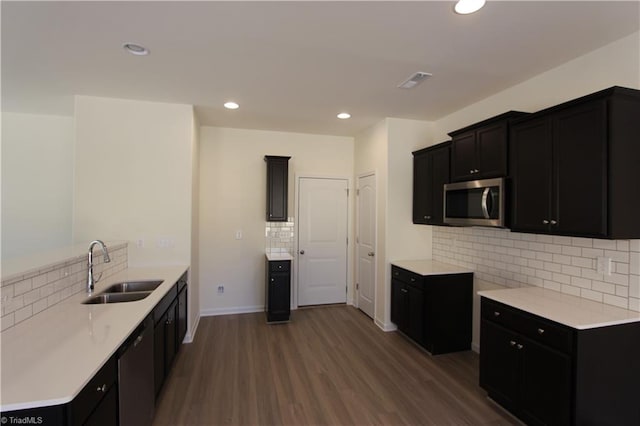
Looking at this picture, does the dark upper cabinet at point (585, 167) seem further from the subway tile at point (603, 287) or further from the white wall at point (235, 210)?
the white wall at point (235, 210)

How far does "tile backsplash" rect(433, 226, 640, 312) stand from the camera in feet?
6.88

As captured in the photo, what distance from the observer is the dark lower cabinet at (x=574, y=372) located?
6.05 ft

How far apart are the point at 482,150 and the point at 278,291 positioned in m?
3.04

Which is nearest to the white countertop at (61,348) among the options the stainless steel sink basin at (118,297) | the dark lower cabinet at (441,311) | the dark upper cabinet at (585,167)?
the stainless steel sink basin at (118,297)

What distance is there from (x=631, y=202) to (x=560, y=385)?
1249 mm

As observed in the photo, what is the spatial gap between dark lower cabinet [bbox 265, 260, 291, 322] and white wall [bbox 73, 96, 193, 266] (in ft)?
3.84

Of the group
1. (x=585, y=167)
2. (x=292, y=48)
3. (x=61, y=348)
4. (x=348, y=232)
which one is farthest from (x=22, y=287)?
(x=348, y=232)

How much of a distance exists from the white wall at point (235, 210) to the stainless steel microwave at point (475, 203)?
244cm

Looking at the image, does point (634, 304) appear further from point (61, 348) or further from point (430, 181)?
point (61, 348)

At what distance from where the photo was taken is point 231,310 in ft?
15.1

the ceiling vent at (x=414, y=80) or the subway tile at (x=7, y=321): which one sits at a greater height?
the ceiling vent at (x=414, y=80)

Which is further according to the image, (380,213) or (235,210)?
(235,210)

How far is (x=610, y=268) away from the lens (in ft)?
7.13

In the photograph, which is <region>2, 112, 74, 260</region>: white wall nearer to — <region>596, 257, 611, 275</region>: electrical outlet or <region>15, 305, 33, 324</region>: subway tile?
<region>15, 305, 33, 324</region>: subway tile
